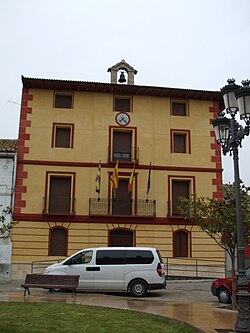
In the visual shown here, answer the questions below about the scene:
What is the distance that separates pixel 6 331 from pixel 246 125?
6218mm

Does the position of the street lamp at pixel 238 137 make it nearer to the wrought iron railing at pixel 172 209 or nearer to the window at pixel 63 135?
the wrought iron railing at pixel 172 209

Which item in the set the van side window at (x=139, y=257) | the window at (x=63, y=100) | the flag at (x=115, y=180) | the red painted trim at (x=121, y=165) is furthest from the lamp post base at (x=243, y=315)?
the window at (x=63, y=100)

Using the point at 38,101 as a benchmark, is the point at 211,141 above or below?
below

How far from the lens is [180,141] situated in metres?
26.2

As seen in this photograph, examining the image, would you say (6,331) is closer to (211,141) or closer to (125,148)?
(125,148)

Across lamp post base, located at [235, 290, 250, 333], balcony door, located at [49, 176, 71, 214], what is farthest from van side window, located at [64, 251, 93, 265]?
lamp post base, located at [235, 290, 250, 333]

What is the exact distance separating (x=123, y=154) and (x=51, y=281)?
1174cm

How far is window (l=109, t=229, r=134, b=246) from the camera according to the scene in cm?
2411

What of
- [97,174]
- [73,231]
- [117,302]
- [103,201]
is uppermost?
[97,174]

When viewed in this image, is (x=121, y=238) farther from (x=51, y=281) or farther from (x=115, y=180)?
(x=51, y=281)

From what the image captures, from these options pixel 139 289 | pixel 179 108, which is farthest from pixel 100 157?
pixel 139 289

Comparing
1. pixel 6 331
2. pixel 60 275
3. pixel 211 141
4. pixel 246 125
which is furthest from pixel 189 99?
pixel 6 331

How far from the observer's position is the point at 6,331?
301 inches

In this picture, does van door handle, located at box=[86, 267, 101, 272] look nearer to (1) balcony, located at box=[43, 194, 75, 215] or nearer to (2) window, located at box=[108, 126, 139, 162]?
(1) balcony, located at box=[43, 194, 75, 215]
